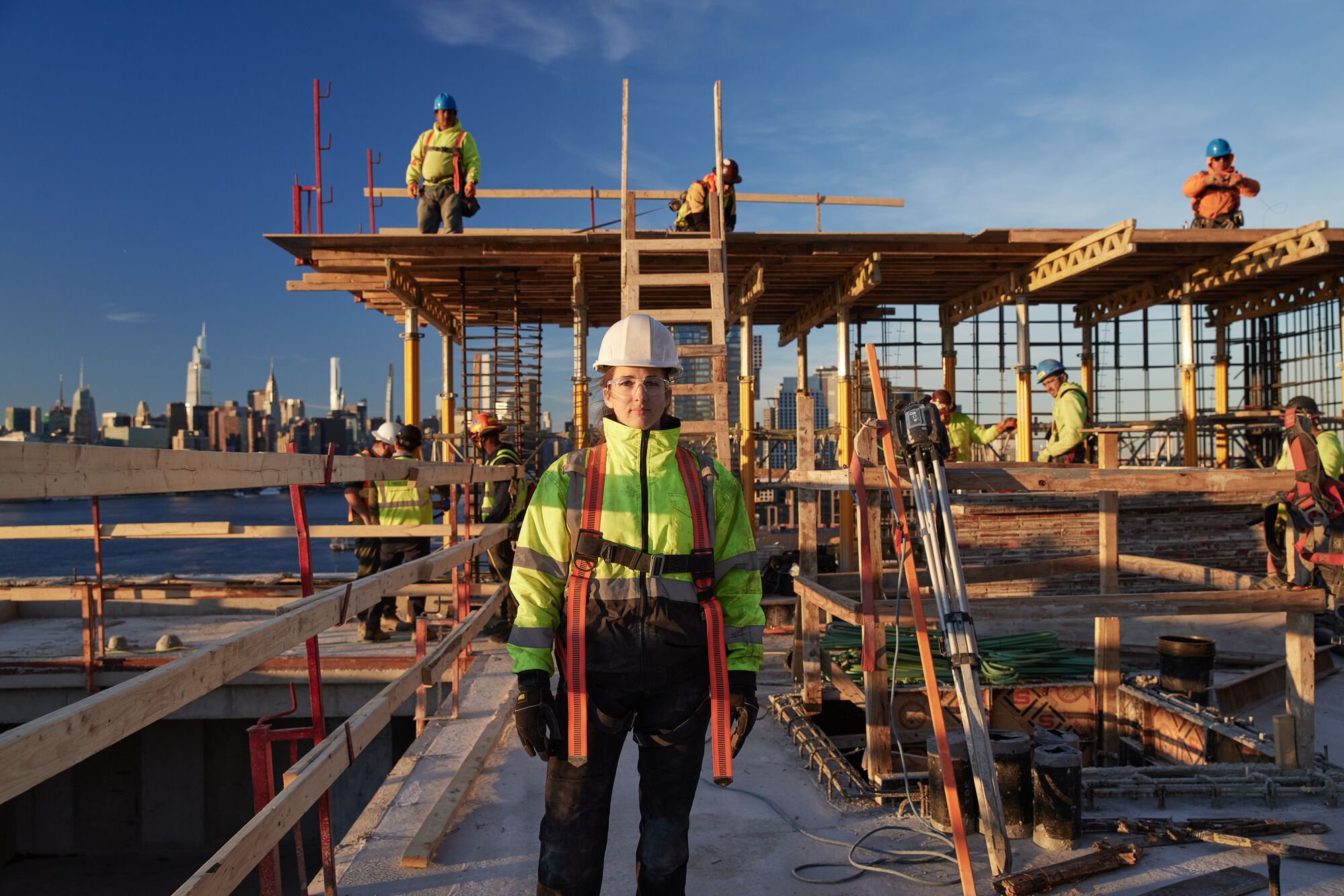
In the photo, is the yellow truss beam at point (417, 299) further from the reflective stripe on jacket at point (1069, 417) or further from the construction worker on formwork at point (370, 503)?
the reflective stripe on jacket at point (1069, 417)

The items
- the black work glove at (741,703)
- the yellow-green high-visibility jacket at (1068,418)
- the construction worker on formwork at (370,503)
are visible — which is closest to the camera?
the black work glove at (741,703)

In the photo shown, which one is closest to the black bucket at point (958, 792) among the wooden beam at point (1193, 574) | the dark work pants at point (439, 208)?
the wooden beam at point (1193, 574)

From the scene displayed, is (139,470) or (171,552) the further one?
(171,552)

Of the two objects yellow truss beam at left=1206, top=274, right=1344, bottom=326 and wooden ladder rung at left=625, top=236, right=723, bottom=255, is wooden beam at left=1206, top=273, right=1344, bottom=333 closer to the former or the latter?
yellow truss beam at left=1206, top=274, right=1344, bottom=326

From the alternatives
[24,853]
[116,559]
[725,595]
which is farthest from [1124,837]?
[116,559]

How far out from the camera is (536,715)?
266 cm

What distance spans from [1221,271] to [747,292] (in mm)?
7780

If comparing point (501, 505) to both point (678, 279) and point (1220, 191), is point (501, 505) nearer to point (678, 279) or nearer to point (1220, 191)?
point (678, 279)

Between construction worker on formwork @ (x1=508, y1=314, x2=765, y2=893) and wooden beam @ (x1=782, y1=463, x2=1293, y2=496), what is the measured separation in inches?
92.3

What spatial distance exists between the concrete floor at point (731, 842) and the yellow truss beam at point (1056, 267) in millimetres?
9038

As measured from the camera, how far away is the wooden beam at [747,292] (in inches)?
499

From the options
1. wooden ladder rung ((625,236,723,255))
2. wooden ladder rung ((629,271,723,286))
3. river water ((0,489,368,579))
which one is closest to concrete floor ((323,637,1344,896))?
wooden ladder rung ((629,271,723,286))

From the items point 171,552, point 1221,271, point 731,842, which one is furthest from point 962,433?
point 171,552

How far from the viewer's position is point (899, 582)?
4207mm
